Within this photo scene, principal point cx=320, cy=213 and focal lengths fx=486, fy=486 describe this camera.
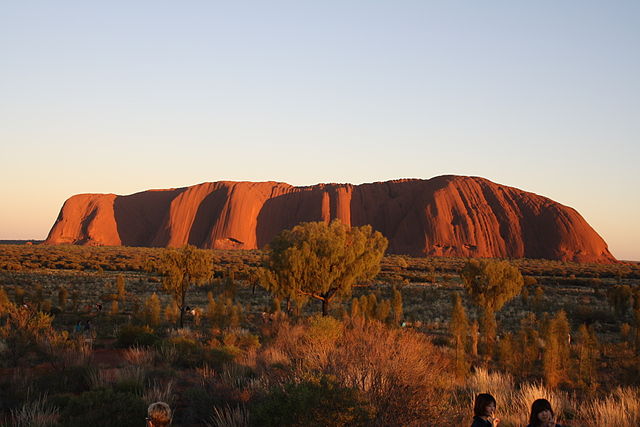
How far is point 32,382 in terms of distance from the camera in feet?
29.8

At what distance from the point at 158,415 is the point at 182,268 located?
15113 millimetres

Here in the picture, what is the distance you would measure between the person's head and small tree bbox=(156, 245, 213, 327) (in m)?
14.5

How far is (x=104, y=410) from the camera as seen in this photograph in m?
6.73

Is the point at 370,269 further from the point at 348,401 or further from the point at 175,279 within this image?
the point at 348,401

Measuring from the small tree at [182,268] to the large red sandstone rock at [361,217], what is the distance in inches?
2637

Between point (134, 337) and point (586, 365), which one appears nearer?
point (586, 365)

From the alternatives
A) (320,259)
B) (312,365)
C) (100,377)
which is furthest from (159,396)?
(320,259)

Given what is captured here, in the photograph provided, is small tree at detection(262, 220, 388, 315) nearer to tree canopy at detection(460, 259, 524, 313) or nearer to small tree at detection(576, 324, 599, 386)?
tree canopy at detection(460, 259, 524, 313)

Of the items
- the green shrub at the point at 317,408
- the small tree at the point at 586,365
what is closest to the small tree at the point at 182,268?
the small tree at the point at 586,365

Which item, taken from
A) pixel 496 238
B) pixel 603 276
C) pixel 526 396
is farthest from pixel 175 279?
pixel 496 238

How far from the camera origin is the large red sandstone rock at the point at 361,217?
94625mm

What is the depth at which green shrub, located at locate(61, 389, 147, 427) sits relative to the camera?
6.60 m

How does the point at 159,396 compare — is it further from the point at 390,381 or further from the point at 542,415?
the point at 542,415

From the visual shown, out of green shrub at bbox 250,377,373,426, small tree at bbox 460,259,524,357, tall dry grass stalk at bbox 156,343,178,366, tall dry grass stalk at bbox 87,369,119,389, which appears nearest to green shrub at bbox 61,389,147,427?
tall dry grass stalk at bbox 87,369,119,389
